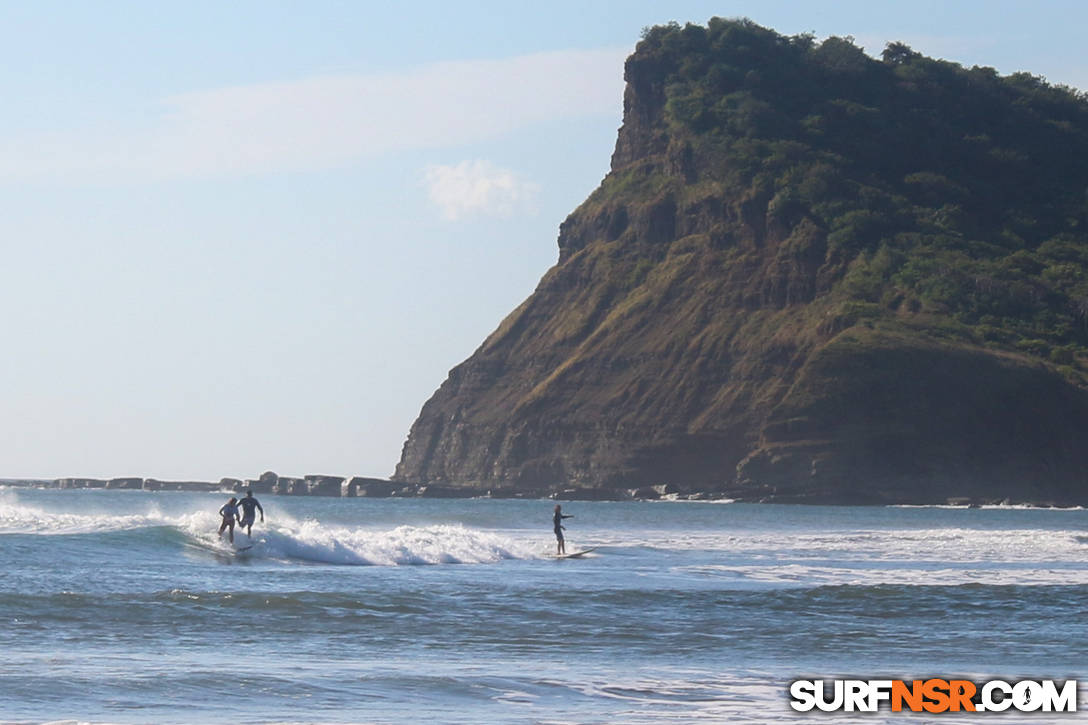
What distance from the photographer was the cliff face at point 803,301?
396 ft

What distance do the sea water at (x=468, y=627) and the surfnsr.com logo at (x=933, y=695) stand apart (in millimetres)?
360

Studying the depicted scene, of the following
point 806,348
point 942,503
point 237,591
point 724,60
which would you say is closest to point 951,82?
point 724,60

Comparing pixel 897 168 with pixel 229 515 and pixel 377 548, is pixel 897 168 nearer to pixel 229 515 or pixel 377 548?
pixel 377 548

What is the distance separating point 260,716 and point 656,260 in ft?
432

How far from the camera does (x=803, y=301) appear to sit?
443ft

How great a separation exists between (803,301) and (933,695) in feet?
391

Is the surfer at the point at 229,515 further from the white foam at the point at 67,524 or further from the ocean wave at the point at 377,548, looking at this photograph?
the white foam at the point at 67,524

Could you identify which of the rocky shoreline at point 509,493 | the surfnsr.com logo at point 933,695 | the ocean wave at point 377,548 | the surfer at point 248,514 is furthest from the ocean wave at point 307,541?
the rocky shoreline at point 509,493

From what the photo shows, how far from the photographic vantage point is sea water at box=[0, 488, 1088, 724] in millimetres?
16625

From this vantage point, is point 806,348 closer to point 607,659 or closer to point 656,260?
point 656,260

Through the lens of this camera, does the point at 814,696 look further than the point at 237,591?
No

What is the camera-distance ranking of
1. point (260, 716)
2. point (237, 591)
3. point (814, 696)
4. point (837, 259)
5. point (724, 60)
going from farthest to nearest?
point (724, 60) → point (837, 259) → point (237, 591) → point (814, 696) → point (260, 716)

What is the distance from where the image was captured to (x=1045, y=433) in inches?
4747

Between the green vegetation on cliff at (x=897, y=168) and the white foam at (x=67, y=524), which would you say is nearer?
the white foam at (x=67, y=524)
